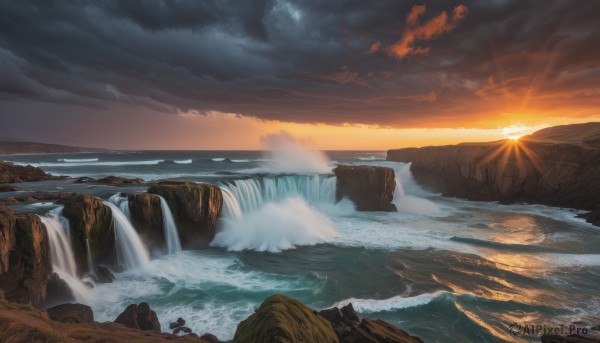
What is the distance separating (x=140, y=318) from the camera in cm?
1052

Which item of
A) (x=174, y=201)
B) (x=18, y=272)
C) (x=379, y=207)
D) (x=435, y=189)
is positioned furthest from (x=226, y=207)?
(x=435, y=189)

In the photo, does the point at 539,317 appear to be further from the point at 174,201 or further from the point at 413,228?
the point at 174,201

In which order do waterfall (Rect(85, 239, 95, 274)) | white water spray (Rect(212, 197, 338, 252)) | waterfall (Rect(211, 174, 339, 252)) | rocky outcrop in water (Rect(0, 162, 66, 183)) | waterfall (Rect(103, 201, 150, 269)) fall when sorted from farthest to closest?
1. rocky outcrop in water (Rect(0, 162, 66, 183))
2. waterfall (Rect(211, 174, 339, 252))
3. white water spray (Rect(212, 197, 338, 252))
4. waterfall (Rect(103, 201, 150, 269))
5. waterfall (Rect(85, 239, 95, 274))

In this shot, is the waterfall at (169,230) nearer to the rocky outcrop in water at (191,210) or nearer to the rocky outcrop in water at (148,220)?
the rocky outcrop in water at (148,220)

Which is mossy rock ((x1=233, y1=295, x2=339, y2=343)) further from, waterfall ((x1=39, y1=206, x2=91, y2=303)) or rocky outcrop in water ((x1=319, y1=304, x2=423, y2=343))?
waterfall ((x1=39, y1=206, x2=91, y2=303))

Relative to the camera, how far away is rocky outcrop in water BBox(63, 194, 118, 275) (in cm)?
1519

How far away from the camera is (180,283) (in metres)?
15.2

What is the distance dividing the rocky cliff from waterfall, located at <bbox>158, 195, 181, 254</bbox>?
40.3m

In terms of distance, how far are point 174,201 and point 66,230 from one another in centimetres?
674

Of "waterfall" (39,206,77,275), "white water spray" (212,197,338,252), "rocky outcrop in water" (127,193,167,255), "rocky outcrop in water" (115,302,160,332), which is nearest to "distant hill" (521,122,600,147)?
"white water spray" (212,197,338,252)

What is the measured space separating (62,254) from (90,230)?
1.80m

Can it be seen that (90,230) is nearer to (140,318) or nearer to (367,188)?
(140,318)

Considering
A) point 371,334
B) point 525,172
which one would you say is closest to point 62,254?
point 371,334

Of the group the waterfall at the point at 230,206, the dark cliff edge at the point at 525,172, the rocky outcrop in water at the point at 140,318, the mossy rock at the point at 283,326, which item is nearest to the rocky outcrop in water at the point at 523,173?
the dark cliff edge at the point at 525,172
